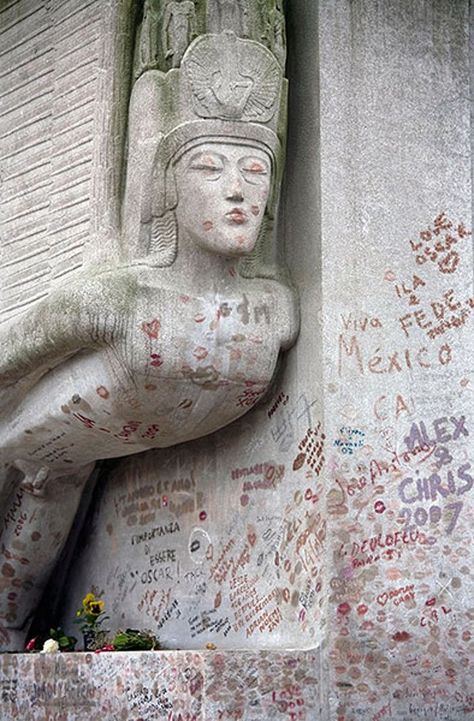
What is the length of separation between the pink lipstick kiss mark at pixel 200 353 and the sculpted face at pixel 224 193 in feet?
1.33

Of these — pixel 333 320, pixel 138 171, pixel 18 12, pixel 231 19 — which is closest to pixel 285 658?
pixel 333 320

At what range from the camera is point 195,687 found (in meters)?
6.77

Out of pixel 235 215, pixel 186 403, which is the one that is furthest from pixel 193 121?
pixel 186 403

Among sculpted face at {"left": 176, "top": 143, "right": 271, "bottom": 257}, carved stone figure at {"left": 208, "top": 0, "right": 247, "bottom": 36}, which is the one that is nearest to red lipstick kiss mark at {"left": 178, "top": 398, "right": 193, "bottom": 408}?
sculpted face at {"left": 176, "top": 143, "right": 271, "bottom": 257}

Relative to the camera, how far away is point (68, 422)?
7598 mm

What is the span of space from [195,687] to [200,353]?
52.9 inches

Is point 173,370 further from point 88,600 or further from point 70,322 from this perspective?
point 88,600

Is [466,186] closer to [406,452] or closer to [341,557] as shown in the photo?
[406,452]

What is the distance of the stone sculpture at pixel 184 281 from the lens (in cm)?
719

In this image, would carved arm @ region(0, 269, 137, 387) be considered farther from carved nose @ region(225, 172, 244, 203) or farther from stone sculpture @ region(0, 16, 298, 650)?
carved nose @ region(225, 172, 244, 203)

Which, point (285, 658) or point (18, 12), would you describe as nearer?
point (285, 658)

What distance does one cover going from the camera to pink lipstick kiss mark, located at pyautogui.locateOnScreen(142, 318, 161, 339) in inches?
280

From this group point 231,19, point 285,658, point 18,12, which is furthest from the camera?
point 18,12

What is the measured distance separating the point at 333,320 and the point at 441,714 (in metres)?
1.63
